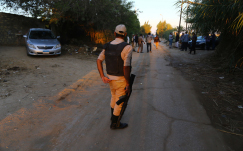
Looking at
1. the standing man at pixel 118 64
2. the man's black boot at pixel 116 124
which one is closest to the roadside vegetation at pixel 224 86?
the man's black boot at pixel 116 124

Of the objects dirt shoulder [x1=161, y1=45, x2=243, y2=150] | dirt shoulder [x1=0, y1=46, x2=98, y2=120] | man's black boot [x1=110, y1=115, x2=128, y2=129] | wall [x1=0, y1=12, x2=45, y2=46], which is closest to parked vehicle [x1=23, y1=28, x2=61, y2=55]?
dirt shoulder [x1=0, y1=46, x2=98, y2=120]

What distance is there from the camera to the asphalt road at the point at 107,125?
2748 mm

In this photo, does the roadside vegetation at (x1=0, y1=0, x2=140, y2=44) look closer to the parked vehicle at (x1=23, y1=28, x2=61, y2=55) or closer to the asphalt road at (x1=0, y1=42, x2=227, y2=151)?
the parked vehicle at (x1=23, y1=28, x2=61, y2=55)

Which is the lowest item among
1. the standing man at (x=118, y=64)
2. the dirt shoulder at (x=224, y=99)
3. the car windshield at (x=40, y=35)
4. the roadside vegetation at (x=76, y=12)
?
the dirt shoulder at (x=224, y=99)

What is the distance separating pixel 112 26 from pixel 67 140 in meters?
13.1

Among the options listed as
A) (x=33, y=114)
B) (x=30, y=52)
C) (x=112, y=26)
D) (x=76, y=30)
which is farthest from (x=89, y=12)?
(x=33, y=114)

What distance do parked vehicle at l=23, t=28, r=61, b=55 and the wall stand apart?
5.31 meters

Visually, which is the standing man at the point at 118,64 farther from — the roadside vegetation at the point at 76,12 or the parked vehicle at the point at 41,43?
the roadside vegetation at the point at 76,12

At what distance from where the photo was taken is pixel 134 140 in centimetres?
288

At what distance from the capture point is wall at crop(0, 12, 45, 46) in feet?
48.8

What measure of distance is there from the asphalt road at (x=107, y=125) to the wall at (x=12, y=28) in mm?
13236

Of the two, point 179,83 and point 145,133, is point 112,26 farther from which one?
point 145,133

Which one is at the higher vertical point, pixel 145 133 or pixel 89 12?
pixel 89 12

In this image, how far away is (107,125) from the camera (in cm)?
337
